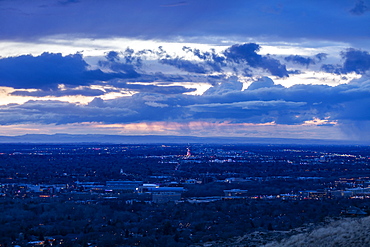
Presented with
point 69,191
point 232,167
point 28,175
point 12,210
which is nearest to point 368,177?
point 232,167

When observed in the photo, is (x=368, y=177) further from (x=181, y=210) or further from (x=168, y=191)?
(x=181, y=210)

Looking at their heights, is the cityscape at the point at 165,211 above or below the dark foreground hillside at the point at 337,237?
below

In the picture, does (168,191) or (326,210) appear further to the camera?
(168,191)

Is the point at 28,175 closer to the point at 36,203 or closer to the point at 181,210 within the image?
the point at 36,203

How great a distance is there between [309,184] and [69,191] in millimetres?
44623

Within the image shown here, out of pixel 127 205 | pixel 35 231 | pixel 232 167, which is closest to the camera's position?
pixel 35 231

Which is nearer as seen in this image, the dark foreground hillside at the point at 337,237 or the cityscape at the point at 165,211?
the dark foreground hillside at the point at 337,237

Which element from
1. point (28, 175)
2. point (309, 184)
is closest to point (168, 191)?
point (309, 184)

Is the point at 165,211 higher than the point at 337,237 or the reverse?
the reverse

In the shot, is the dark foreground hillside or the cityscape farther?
the cityscape

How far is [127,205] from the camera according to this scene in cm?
7056

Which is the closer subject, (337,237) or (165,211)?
(337,237)

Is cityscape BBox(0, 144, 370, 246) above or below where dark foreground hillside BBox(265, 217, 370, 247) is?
below

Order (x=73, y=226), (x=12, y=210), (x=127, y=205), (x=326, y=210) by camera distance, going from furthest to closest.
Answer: (x=127, y=205)
(x=12, y=210)
(x=326, y=210)
(x=73, y=226)
